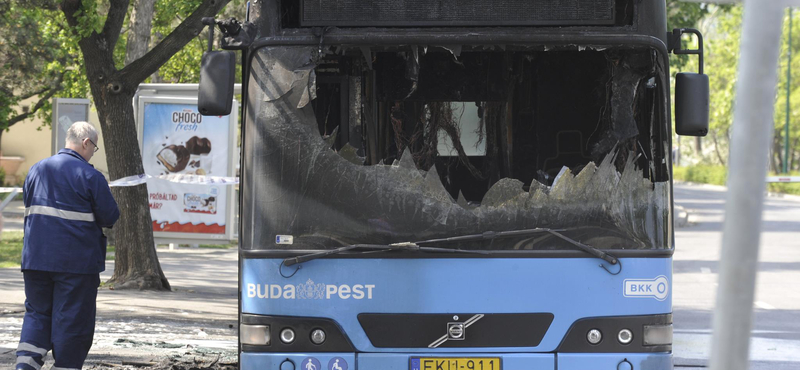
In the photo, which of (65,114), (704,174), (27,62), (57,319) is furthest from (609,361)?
(704,174)

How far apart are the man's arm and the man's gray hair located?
0.92 feet

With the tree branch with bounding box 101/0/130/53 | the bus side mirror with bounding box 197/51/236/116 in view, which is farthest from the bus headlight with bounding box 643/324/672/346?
the tree branch with bounding box 101/0/130/53

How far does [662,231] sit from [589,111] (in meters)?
0.93

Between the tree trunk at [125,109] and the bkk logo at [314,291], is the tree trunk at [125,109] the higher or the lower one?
the higher one

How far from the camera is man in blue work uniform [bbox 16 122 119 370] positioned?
19.2ft

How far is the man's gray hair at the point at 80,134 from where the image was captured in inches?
240

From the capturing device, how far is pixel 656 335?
4.73 meters

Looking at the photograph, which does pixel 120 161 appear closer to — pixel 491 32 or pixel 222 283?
pixel 222 283

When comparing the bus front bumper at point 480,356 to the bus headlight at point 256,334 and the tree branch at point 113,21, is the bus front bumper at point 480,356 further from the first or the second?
the tree branch at point 113,21

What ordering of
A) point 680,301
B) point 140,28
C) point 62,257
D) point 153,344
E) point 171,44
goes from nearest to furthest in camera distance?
point 62,257, point 153,344, point 171,44, point 680,301, point 140,28

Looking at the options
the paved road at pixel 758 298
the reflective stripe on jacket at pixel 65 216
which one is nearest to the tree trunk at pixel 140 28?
the paved road at pixel 758 298

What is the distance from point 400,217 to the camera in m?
4.76

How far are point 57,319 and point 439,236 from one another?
2.66m

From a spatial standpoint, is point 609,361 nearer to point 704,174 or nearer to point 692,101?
point 692,101
